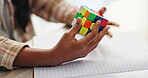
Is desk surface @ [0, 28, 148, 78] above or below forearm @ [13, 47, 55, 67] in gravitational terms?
below

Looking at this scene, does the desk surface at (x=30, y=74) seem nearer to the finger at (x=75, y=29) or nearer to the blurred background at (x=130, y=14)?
the finger at (x=75, y=29)

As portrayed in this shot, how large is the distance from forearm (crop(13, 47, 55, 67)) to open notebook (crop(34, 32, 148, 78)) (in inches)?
0.5

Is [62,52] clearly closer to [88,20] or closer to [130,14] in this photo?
[88,20]

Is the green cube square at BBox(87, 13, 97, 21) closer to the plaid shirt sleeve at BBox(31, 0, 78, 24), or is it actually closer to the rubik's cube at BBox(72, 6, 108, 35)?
the rubik's cube at BBox(72, 6, 108, 35)

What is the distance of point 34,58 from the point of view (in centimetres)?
51

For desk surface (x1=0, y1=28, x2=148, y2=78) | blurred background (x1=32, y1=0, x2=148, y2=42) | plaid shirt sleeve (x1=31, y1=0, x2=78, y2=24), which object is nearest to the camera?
desk surface (x1=0, y1=28, x2=148, y2=78)

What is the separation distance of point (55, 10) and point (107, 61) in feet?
1.31

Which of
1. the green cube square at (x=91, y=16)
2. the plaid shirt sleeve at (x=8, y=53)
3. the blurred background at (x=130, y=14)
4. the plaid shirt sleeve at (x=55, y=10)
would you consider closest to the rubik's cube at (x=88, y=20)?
the green cube square at (x=91, y=16)

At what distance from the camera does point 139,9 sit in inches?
51.6

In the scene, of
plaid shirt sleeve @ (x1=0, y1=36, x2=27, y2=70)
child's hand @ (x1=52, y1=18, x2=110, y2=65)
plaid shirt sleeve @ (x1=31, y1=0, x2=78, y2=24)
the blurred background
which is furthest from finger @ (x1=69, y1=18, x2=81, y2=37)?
the blurred background

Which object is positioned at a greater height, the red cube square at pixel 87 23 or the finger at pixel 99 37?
the red cube square at pixel 87 23

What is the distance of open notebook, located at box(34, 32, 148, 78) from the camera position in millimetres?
488

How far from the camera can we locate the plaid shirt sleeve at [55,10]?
0.81m

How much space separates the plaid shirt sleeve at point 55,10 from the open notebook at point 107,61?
0.19 meters
